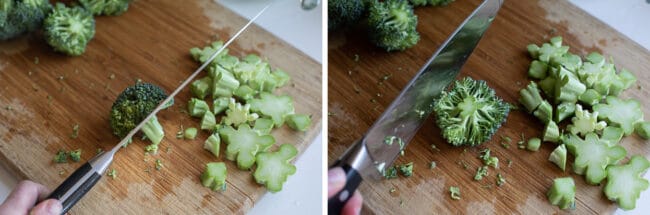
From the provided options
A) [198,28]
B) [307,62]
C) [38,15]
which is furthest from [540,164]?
[38,15]

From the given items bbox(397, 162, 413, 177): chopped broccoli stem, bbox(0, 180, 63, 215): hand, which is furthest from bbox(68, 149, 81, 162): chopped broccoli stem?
bbox(397, 162, 413, 177): chopped broccoli stem

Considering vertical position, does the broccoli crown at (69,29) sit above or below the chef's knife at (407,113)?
below

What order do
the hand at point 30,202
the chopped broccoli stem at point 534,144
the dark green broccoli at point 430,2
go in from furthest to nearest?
the dark green broccoli at point 430,2
the chopped broccoli stem at point 534,144
the hand at point 30,202

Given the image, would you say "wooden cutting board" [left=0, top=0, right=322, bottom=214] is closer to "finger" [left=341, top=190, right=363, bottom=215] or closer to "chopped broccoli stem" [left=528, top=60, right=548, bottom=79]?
"finger" [left=341, top=190, right=363, bottom=215]

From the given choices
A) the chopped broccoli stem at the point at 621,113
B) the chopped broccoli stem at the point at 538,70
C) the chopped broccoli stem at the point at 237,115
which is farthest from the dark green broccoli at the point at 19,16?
the chopped broccoli stem at the point at 621,113

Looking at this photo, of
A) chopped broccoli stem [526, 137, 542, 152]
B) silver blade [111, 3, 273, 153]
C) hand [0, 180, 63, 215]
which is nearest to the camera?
hand [0, 180, 63, 215]

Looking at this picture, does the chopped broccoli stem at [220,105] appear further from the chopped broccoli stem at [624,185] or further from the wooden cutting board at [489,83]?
the chopped broccoli stem at [624,185]
